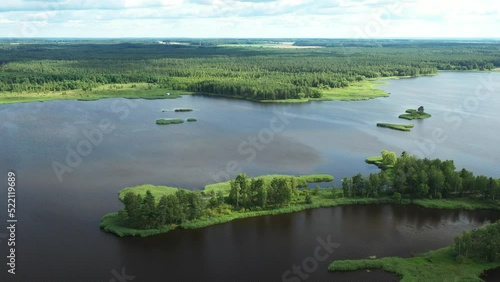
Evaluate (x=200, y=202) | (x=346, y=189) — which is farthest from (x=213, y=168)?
(x=346, y=189)

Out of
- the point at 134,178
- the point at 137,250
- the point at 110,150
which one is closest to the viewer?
the point at 137,250

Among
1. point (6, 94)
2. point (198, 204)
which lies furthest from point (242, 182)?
point (6, 94)

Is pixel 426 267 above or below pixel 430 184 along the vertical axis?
below

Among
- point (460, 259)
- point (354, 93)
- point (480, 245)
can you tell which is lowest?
point (460, 259)

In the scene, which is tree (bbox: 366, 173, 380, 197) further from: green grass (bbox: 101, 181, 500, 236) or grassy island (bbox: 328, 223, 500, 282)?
grassy island (bbox: 328, 223, 500, 282)

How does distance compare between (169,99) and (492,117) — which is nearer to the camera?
(492,117)

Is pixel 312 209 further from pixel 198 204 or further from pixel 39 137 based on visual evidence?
pixel 39 137
